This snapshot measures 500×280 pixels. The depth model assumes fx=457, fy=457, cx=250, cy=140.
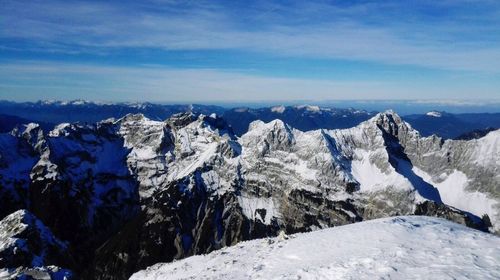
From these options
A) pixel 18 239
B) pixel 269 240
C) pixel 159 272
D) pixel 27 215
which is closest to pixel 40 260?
pixel 18 239

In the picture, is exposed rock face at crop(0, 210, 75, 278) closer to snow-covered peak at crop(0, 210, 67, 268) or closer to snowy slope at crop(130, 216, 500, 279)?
snow-covered peak at crop(0, 210, 67, 268)

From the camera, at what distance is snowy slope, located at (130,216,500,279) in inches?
1447

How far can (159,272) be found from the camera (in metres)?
66.3

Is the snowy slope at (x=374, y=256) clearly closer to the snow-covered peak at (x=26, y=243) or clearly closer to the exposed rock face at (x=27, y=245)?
the exposed rock face at (x=27, y=245)

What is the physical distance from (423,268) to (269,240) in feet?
96.3

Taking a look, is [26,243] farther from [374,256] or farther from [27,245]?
[374,256]

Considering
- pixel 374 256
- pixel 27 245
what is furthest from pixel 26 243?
pixel 374 256

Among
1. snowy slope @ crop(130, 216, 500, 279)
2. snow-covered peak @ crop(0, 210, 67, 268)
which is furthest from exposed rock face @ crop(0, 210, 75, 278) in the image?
snowy slope @ crop(130, 216, 500, 279)

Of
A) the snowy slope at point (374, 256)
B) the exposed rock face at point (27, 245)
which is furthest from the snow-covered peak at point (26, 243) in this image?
the snowy slope at point (374, 256)

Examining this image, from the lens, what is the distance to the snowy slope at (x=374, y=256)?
36750mm

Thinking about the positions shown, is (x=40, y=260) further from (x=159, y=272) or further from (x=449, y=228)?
(x=449, y=228)

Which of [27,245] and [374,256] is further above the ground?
[374,256]

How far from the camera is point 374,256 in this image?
40.9 meters

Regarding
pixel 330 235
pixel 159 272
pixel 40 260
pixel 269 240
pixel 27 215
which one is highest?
pixel 330 235
